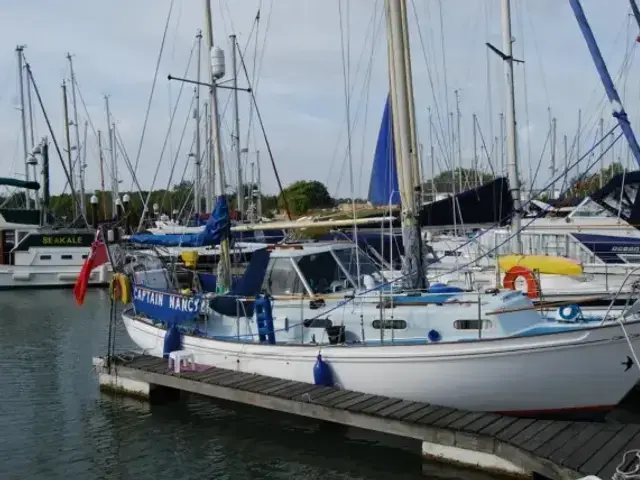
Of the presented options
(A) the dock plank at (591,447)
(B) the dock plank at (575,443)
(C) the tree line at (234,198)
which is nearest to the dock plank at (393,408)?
(B) the dock plank at (575,443)

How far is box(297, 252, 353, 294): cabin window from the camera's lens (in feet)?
39.0

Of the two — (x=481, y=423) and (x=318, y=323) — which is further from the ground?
(x=318, y=323)

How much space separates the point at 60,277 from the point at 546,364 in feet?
104

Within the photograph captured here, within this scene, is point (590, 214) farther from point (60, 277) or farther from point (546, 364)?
Answer: point (60, 277)

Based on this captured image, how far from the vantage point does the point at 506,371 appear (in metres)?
9.30

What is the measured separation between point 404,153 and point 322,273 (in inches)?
99.1

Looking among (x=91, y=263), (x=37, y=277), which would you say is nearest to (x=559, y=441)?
(x=91, y=263)

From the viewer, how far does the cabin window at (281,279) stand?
11.8m

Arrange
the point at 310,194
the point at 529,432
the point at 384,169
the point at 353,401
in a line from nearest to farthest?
the point at 529,432 < the point at 353,401 < the point at 384,169 < the point at 310,194

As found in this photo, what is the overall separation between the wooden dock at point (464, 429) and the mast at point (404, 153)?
2.60 meters

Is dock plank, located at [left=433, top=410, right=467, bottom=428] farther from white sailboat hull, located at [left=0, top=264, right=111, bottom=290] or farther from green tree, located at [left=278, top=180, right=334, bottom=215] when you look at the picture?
green tree, located at [left=278, top=180, right=334, bottom=215]

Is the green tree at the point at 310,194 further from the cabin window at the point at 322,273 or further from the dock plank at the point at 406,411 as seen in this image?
the dock plank at the point at 406,411

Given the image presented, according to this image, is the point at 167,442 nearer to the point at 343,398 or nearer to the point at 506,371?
the point at 343,398

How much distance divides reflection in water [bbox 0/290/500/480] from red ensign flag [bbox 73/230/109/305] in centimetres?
202
